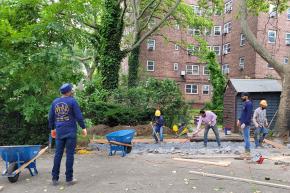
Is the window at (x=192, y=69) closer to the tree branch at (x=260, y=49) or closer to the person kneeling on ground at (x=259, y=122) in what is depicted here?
the tree branch at (x=260, y=49)

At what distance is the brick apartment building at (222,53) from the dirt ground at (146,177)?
31.9 meters

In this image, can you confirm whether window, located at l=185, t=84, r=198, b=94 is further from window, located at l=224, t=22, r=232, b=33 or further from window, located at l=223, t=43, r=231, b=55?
window, located at l=224, t=22, r=232, b=33

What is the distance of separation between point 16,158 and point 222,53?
1751 inches

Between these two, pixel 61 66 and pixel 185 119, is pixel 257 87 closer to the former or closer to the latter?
pixel 185 119

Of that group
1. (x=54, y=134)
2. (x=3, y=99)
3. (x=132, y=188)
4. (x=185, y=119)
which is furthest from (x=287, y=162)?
(x=185, y=119)

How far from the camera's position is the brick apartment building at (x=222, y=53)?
4175 cm

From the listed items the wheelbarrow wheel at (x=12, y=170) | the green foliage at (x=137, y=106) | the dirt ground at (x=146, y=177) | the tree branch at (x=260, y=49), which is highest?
the tree branch at (x=260, y=49)

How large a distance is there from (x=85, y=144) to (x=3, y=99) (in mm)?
3294

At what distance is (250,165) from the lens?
1020cm

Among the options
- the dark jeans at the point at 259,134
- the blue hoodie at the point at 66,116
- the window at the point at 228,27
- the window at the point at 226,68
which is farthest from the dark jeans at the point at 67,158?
the window at the point at 228,27

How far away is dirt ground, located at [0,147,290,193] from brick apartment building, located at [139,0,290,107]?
3193cm

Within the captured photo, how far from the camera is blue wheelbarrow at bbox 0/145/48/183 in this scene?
7.78 metres

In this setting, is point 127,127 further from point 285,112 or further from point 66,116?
point 66,116

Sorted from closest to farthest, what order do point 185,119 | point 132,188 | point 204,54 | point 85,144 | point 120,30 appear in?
point 132,188 < point 85,144 < point 185,119 < point 120,30 < point 204,54
